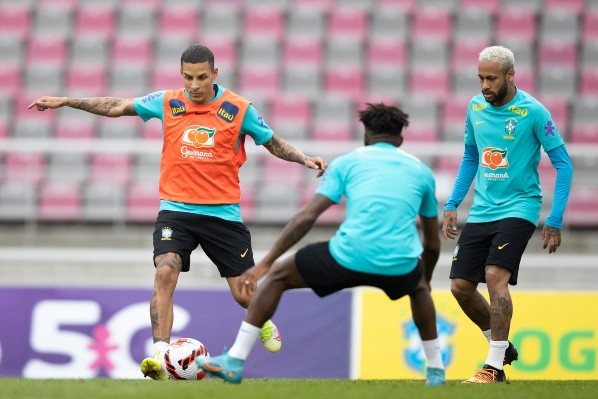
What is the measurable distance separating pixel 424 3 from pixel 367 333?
8.18 meters

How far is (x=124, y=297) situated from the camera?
494 inches

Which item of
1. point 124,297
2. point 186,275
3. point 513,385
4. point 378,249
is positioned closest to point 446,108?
point 186,275

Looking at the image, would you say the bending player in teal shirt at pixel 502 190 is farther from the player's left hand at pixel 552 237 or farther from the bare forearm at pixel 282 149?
the bare forearm at pixel 282 149

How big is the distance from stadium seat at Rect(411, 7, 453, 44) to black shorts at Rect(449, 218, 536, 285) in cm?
1027

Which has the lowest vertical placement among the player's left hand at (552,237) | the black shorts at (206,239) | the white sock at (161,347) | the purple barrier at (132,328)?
the purple barrier at (132,328)

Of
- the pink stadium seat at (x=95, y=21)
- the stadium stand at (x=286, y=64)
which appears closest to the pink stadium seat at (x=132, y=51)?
the stadium stand at (x=286, y=64)

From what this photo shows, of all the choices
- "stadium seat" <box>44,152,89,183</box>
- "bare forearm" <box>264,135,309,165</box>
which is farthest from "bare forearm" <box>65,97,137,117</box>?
"stadium seat" <box>44,152,89,183</box>

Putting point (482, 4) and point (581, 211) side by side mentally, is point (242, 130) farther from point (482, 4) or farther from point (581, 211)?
point (482, 4)

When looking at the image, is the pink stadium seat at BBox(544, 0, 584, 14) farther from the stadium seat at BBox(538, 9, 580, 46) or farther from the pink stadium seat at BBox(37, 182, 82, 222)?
the pink stadium seat at BBox(37, 182, 82, 222)

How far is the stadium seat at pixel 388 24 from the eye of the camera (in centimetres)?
1859

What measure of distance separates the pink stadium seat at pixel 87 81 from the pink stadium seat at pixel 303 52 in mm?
2850

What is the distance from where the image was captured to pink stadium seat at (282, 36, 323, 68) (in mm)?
18078

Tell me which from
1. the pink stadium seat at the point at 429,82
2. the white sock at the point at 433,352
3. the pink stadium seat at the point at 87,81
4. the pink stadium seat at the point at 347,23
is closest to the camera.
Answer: the white sock at the point at 433,352

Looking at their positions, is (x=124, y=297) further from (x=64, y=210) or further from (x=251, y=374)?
(x=64, y=210)
